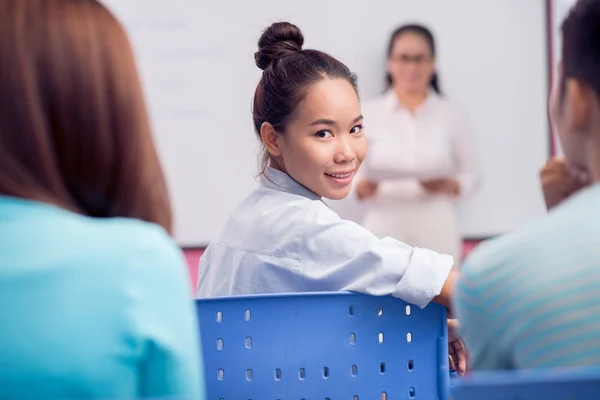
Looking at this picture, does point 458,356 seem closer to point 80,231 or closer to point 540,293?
point 540,293

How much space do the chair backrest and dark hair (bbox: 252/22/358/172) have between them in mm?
711

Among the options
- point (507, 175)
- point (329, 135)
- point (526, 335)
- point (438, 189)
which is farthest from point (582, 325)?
point (507, 175)

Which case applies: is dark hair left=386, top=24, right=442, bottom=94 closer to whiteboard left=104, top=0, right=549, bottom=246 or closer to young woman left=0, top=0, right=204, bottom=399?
whiteboard left=104, top=0, right=549, bottom=246

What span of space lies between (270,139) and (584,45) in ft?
3.77

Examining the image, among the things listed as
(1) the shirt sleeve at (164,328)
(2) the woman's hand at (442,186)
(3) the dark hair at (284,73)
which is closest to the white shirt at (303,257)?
(3) the dark hair at (284,73)

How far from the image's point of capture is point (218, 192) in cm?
415

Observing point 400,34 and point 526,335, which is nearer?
point 526,335

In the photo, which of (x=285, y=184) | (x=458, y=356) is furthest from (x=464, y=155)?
(x=458, y=356)

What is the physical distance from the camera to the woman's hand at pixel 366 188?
13.0ft

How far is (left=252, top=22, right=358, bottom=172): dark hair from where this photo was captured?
2.06 meters

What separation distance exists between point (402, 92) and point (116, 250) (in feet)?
10.9

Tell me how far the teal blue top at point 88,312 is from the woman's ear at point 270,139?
1203 millimetres

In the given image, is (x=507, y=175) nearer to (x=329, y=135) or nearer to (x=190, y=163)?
(x=190, y=163)

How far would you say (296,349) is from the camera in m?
1.45
